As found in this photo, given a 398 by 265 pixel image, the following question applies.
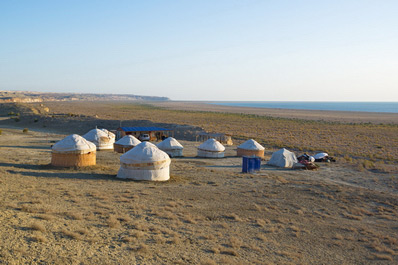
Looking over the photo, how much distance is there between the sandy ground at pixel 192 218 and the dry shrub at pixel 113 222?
0.11ft

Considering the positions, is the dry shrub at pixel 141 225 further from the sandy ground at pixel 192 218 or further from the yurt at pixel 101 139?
the yurt at pixel 101 139

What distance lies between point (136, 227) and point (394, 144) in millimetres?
44332

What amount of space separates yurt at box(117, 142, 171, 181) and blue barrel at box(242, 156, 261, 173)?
6.73 metres

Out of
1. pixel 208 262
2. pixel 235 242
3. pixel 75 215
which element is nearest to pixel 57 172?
pixel 75 215

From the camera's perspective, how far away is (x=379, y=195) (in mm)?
19188

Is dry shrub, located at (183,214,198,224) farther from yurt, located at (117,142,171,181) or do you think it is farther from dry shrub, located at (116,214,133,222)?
yurt, located at (117,142,171,181)

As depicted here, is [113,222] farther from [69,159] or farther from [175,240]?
[69,159]

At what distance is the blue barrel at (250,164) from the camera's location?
24453 mm

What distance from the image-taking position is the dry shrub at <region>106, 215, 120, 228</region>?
37.8 feet

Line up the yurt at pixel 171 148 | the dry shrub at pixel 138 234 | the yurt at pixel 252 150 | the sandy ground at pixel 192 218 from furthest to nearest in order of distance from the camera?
the yurt at pixel 252 150 → the yurt at pixel 171 148 → the dry shrub at pixel 138 234 → the sandy ground at pixel 192 218

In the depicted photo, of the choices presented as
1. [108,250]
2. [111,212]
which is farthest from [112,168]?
[108,250]

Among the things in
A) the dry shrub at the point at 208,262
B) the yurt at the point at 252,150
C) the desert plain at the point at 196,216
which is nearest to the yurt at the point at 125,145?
the desert plain at the point at 196,216

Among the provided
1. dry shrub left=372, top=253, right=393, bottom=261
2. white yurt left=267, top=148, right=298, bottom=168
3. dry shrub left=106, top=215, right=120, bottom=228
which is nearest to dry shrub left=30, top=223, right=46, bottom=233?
dry shrub left=106, top=215, right=120, bottom=228

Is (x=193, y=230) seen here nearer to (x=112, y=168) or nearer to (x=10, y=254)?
(x=10, y=254)
